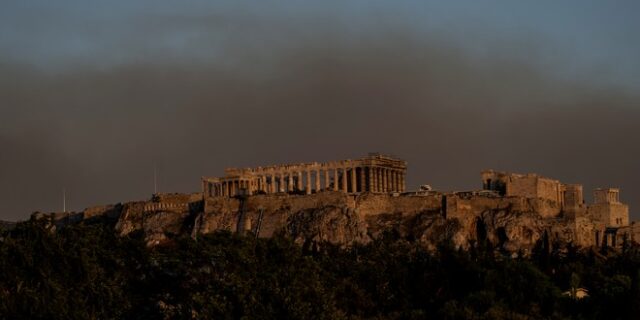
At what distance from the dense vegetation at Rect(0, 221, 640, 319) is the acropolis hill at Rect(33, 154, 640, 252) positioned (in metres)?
16.6

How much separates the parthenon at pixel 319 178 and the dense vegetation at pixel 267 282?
3037 cm

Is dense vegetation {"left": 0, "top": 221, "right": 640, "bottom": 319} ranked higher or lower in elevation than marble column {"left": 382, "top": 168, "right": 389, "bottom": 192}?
lower

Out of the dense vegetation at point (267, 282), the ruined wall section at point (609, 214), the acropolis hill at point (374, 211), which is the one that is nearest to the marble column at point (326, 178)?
the acropolis hill at point (374, 211)

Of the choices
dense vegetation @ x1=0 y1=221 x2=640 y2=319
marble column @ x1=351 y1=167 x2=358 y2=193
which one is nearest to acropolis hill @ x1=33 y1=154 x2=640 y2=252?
marble column @ x1=351 y1=167 x2=358 y2=193

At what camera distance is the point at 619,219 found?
115438 millimetres

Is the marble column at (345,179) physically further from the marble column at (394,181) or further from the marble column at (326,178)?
the marble column at (394,181)

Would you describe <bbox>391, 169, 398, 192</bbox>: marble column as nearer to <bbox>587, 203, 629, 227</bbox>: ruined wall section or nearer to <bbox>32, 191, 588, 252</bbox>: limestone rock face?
<bbox>32, 191, 588, 252</bbox>: limestone rock face

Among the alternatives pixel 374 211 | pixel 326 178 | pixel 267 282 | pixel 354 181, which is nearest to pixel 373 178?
pixel 354 181

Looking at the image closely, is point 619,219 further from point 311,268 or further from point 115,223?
point 311,268

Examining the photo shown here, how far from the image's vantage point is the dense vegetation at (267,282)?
197 ft

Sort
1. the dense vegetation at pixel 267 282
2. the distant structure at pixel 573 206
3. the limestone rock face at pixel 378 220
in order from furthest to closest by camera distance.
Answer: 1. the distant structure at pixel 573 206
2. the limestone rock face at pixel 378 220
3. the dense vegetation at pixel 267 282

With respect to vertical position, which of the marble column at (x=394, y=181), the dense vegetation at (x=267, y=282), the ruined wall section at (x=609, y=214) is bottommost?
the dense vegetation at (x=267, y=282)

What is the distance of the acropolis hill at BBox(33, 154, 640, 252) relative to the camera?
98062 millimetres

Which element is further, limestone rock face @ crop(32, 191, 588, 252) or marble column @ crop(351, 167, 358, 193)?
marble column @ crop(351, 167, 358, 193)
